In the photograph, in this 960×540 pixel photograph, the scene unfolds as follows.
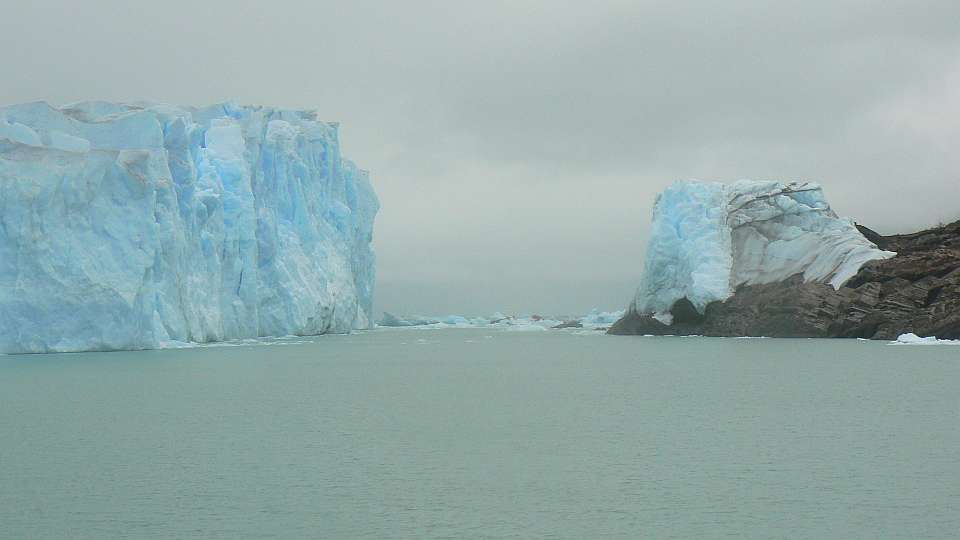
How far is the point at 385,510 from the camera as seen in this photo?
8.34m

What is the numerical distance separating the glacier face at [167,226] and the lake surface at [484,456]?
698 centimetres

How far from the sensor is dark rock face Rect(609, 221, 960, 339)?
3325 cm

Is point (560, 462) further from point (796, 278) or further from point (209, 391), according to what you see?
point (796, 278)

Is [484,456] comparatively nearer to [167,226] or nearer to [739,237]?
[167,226]

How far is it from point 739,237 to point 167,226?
2209 cm

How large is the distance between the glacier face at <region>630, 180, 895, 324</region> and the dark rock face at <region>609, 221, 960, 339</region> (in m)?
0.76

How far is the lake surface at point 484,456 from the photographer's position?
26.0 ft

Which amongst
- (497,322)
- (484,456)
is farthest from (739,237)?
(497,322)

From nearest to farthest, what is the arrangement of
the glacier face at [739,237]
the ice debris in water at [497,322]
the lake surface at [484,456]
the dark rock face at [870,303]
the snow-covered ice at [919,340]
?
the lake surface at [484,456]
the snow-covered ice at [919,340]
the dark rock face at [870,303]
the glacier face at [739,237]
the ice debris in water at [497,322]

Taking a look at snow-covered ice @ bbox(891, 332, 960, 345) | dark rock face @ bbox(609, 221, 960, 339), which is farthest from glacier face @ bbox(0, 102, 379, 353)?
snow-covered ice @ bbox(891, 332, 960, 345)

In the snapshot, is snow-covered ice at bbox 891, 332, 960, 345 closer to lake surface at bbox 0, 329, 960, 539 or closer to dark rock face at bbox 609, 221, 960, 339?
dark rock face at bbox 609, 221, 960, 339

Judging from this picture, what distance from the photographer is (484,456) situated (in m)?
10.9

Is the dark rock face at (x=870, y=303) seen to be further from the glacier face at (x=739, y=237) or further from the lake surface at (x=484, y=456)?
the lake surface at (x=484, y=456)

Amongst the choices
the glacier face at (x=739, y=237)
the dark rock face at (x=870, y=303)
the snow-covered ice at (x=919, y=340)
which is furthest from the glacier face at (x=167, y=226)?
the snow-covered ice at (x=919, y=340)
